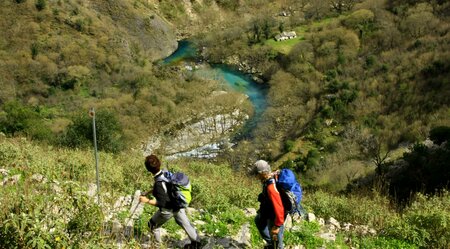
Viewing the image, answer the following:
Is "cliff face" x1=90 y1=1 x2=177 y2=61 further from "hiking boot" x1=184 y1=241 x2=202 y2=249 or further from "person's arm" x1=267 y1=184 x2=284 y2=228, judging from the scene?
"person's arm" x1=267 y1=184 x2=284 y2=228

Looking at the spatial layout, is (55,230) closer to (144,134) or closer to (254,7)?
(144,134)

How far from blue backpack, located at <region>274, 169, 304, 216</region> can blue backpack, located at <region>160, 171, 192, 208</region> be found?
142 centimetres

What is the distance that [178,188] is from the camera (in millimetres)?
6688

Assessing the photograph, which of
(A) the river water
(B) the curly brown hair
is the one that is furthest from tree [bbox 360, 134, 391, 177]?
(B) the curly brown hair

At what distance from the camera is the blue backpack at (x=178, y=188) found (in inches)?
263

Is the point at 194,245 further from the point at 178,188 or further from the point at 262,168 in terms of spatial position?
the point at 262,168

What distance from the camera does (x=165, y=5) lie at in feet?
270

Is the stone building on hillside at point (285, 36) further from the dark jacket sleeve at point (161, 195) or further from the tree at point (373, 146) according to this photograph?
the dark jacket sleeve at point (161, 195)

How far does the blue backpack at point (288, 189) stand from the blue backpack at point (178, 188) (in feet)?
4.66

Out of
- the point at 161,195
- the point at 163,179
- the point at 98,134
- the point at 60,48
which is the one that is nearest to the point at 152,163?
the point at 163,179

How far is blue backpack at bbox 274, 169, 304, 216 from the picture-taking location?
6465mm

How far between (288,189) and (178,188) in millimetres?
1709

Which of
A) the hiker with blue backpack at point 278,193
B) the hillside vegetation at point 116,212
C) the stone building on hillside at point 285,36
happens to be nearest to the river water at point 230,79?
the stone building on hillside at point 285,36

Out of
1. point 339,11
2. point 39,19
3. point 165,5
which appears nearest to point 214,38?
point 165,5
